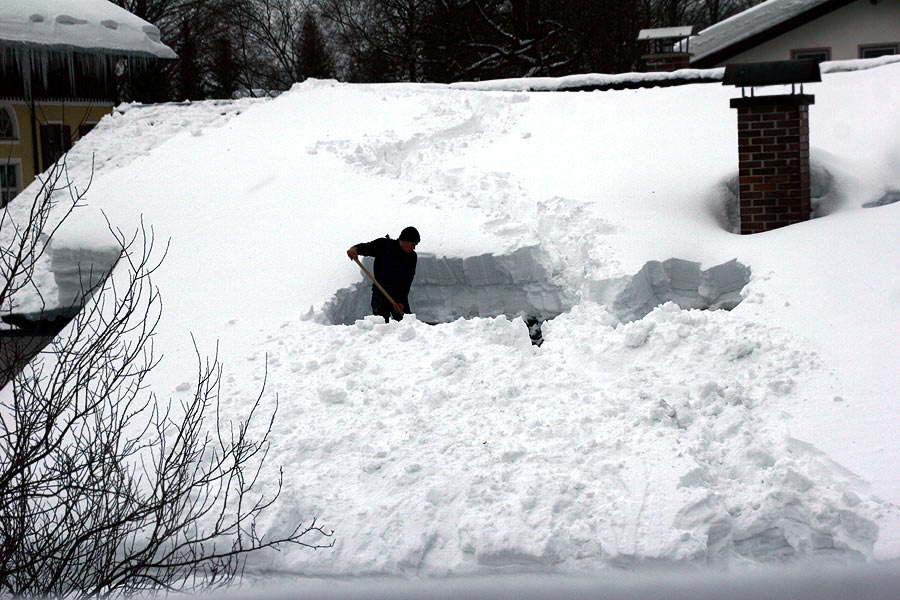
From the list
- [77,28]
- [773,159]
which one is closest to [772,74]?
[773,159]

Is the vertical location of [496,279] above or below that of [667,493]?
above

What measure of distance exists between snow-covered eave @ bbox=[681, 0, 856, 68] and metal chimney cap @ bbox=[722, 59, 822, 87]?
9766 mm

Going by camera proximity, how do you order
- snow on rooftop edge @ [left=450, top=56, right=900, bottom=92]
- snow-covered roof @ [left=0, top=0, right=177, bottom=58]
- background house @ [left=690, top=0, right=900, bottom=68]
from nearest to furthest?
snow-covered roof @ [left=0, top=0, right=177, bottom=58], snow on rooftop edge @ [left=450, top=56, right=900, bottom=92], background house @ [left=690, top=0, right=900, bottom=68]

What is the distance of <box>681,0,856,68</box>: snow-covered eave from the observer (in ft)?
57.3

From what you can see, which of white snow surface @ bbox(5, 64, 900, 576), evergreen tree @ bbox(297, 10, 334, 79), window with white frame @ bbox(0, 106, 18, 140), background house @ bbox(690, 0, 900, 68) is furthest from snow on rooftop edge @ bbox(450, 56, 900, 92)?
evergreen tree @ bbox(297, 10, 334, 79)

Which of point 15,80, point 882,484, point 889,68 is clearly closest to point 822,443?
point 882,484

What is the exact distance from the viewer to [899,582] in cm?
98

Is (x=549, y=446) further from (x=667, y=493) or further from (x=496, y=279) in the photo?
(x=496, y=279)

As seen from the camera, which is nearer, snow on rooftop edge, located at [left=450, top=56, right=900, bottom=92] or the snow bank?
the snow bank

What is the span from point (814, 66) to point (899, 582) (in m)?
8.54

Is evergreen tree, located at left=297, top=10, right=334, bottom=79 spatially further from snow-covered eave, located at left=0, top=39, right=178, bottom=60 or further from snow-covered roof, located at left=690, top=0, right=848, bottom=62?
snow-covered eave, located at left=0, top=39, right=178, bottom=60

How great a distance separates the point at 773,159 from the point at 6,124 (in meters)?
20.4

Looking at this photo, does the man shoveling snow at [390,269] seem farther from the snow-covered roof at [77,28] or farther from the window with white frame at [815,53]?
the window with white frame at [815,53]

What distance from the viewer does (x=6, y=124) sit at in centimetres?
2328
